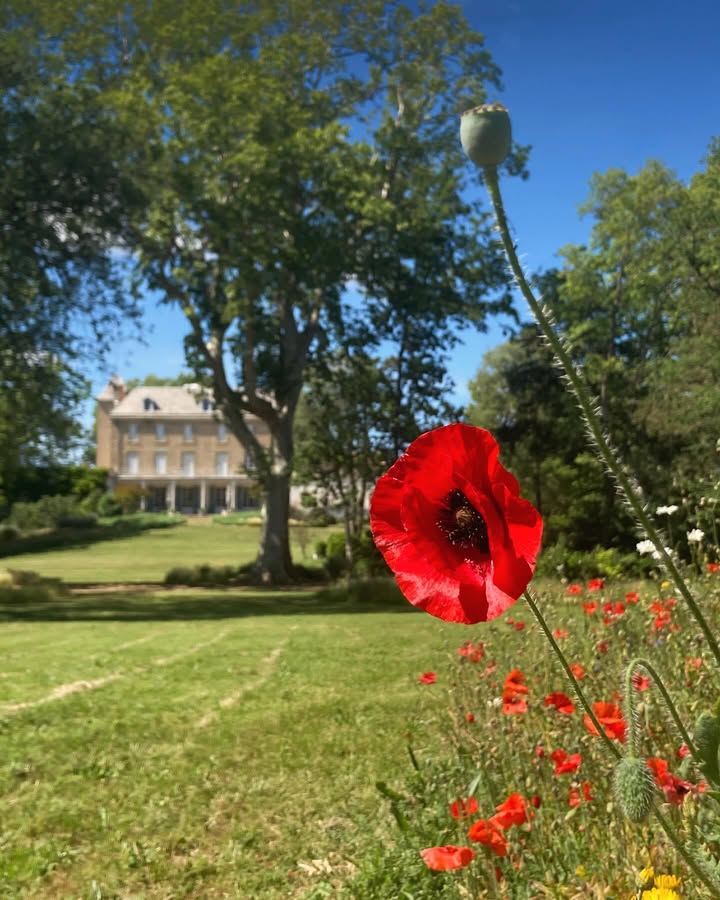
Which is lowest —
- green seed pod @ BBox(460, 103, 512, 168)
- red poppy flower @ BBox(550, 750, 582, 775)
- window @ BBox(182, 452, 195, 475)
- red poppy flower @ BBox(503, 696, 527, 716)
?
red poppy flower @ BBox(550, 750, 582, 775)

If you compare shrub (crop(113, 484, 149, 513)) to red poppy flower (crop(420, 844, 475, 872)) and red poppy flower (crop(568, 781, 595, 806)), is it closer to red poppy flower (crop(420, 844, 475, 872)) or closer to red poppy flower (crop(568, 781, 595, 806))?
red poppy flower (crop(568, 781, 595, 806))

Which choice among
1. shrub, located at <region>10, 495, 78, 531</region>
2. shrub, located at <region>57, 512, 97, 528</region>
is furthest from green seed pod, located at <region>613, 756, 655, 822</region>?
shrub, located at <region>57, 512, 97, 528</region>

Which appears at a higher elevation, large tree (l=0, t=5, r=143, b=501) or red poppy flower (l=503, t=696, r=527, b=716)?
large tree (l=0, t=5, r=143, b=501)

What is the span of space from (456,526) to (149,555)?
30951 millimetres

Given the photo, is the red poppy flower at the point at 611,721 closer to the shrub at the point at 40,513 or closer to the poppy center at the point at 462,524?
the poppy center at the point at 462,524

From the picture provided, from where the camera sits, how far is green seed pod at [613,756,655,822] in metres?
1.01

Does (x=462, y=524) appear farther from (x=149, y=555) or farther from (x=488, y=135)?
(x=149, y=555)

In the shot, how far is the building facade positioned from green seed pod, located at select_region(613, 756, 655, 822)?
185ft

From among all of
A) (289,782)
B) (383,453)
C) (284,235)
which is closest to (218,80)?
(284,235)

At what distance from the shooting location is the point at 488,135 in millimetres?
1062

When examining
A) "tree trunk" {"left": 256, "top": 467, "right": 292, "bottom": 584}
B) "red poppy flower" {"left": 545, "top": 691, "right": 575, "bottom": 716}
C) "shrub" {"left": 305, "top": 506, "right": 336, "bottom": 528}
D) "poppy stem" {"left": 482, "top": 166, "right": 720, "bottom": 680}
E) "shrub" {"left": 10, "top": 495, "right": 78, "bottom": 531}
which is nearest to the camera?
"poppy stem" {"left": 482, "top": 166, "right": 720, "bottom": 680}

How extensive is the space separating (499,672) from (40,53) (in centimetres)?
1677

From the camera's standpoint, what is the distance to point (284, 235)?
17953 mm

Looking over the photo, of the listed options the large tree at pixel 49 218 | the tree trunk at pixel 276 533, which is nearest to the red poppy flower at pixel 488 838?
the large tree at pixel 49 218
